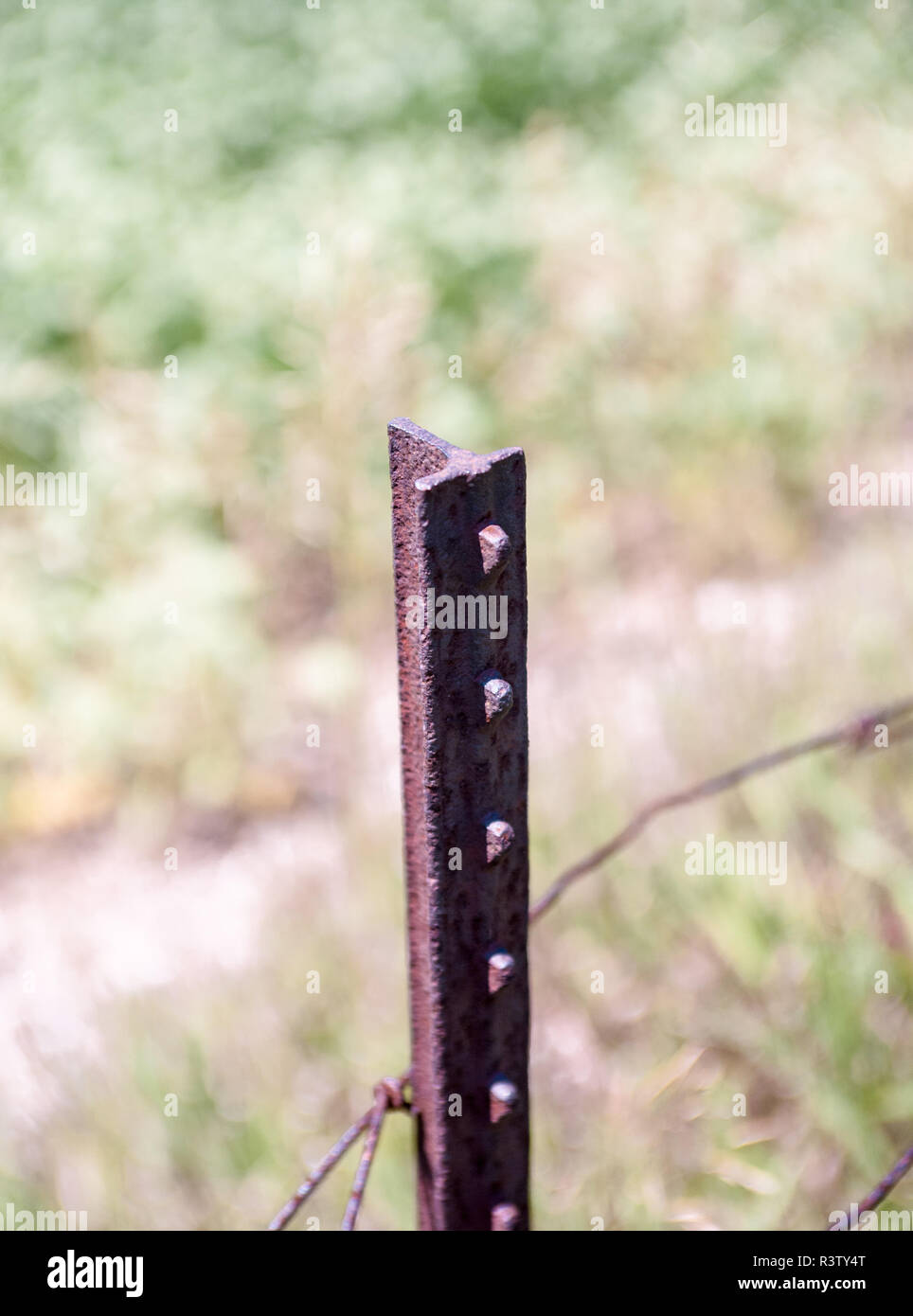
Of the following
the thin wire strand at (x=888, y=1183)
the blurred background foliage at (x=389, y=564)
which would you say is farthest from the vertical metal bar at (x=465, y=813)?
the blurred background foliage at (x=389, y=564)

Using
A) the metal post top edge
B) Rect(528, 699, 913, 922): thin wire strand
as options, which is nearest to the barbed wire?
Rect(528, 699, 913, 922): thin wire strand

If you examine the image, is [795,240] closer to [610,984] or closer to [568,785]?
[568,785]

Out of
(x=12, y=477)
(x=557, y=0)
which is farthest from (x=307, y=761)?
(x=557, y=0)

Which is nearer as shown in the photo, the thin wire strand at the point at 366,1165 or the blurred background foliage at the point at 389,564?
the thin wire strand at the point at 366,1165

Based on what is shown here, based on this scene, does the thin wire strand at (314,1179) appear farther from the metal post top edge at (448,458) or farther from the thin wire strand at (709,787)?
the metal post top edge at (448,458)

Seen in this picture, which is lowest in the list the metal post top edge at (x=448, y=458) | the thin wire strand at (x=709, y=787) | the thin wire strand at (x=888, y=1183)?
the thin wire strand at (x=888, y=1183)

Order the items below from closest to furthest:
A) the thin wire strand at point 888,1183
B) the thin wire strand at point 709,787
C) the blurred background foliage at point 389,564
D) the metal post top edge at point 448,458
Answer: the metal post top edge at point 448,458
the thin wire strand at point 888,1183
the thin wire strand at point 709,787
the blurred background foliage at point 389,564

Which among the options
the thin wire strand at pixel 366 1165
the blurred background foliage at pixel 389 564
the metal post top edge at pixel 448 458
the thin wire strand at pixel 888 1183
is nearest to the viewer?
the metal post top edge at pixel 448 458
